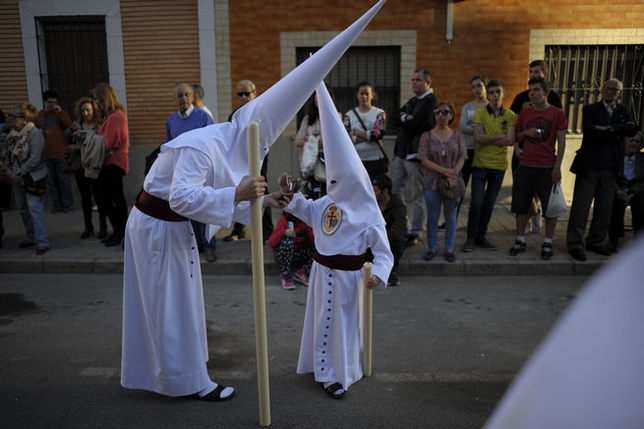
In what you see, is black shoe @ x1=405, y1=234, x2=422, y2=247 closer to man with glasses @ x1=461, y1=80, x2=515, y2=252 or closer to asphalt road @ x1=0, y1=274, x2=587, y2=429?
man with glasses @ x1=461, y1=80, x2=515, y2=252

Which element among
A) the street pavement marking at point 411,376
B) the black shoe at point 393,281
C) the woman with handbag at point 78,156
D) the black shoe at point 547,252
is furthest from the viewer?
the woman with handbag at point 78,156

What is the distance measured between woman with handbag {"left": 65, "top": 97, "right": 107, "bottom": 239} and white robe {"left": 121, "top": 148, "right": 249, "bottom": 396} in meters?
4.52

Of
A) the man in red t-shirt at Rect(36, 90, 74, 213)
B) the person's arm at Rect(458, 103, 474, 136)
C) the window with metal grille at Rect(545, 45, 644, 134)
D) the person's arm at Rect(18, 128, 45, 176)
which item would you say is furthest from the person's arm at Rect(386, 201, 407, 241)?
the man in red t-shirt at Rect(36, 90, 74, 213)

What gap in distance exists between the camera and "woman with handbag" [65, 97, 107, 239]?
26.2 feet

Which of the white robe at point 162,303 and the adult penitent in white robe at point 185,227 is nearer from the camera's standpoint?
the adult penitent in white robe at point 185,227

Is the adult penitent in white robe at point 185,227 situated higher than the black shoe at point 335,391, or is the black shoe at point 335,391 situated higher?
the adult penitent in white robe at point 185,227

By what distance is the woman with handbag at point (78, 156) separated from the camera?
26.2 ft

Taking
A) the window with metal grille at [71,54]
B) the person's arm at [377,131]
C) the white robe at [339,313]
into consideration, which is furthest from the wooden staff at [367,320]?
the window with metal grille at [71,54]

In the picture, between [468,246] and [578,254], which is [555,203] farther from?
[468,246]

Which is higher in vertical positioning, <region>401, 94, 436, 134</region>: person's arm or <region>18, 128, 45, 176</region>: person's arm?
<region>401, 94, 436, 134</region>: person's arm

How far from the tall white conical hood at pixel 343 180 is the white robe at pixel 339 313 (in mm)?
47

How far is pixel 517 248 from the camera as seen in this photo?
7.26 metres

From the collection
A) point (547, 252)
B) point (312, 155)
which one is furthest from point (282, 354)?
point (547, 252)

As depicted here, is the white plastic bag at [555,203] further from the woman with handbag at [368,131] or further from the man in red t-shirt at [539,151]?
the woman with handbag at [368,131]
